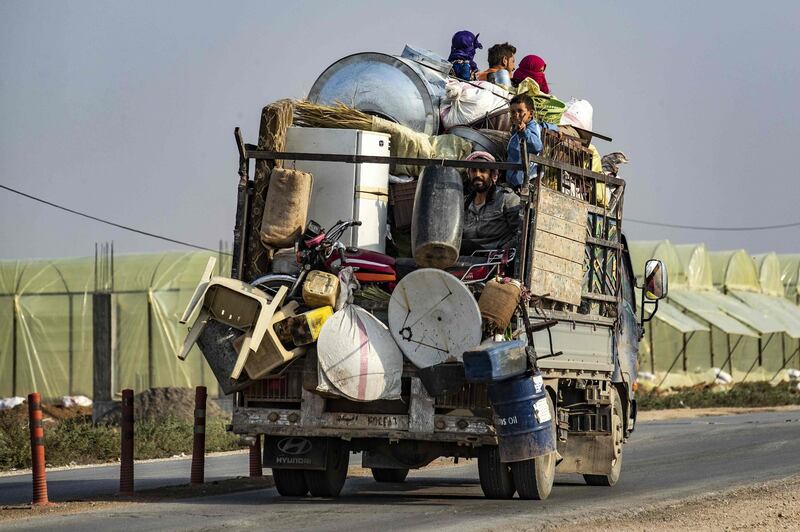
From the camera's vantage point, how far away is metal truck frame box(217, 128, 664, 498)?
1148cm

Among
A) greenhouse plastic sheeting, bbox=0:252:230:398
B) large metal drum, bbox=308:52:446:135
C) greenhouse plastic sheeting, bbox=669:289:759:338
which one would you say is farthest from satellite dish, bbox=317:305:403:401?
greenhouse plastic sheeting, bbox=669:289:759:338

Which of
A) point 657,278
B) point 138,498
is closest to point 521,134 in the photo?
point 657,278

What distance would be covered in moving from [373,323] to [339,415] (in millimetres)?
851

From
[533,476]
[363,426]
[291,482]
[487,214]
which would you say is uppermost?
[487,214]

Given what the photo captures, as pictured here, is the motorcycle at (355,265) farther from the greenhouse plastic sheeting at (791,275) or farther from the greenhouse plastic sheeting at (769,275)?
the greenhouse plastic sheeting at (791,275)

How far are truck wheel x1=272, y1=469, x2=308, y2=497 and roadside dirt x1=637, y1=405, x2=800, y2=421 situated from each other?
20.9 metres

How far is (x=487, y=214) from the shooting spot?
1216 cm

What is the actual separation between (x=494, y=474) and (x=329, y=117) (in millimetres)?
3532

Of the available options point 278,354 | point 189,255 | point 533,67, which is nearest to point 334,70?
point 533,67

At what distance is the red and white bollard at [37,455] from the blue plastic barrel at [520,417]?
4167mm

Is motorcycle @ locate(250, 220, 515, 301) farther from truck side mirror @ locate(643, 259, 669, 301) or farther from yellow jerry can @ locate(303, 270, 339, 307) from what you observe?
truck side mirror @ locate(643, 259, 669, 301)

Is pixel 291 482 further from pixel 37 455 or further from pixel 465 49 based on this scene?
pixel 465 49

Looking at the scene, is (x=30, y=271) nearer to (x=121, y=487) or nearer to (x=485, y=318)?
(x=121, y=487)

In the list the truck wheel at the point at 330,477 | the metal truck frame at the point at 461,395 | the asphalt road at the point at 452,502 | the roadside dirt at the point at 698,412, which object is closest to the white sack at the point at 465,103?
the metal truck frame at the point at 461,395
